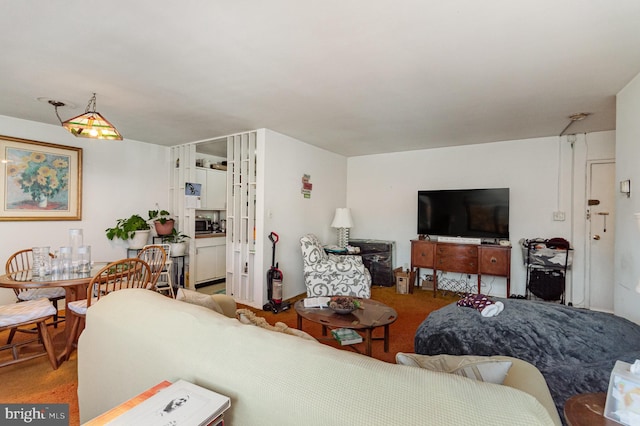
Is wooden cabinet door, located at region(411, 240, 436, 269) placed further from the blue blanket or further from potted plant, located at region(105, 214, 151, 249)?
potted plant, located at region(105, 214, 151, 249)

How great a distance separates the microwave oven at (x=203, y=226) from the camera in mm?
5324

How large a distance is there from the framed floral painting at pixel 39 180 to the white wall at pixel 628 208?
5.86 m

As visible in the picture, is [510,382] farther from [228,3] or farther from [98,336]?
[228,3]

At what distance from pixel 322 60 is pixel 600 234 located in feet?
14.3

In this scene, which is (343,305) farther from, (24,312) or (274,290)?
(24,312)

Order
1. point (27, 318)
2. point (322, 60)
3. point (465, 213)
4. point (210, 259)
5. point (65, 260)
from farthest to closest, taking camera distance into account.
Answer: point (210, 259), point (465, 213), point (65, 260), point (27, 318), point (322, 60)

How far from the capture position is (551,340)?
1.74 metres

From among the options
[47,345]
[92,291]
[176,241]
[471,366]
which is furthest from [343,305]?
[176,241]

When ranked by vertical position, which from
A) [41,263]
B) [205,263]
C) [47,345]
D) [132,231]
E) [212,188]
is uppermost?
[212,188]

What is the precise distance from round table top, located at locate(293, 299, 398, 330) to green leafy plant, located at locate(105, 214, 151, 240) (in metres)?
2.88

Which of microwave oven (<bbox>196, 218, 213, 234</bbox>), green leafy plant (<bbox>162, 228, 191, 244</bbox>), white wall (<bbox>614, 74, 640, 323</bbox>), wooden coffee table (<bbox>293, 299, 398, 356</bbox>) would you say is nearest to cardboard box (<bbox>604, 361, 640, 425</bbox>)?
wooden coffee table (<bbox>293, 299, 398, 356</bbox>)

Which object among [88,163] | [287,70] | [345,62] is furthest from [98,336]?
[88,163]

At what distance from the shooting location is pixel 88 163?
13.5 feet

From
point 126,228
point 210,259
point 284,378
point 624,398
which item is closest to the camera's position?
point 284,378
